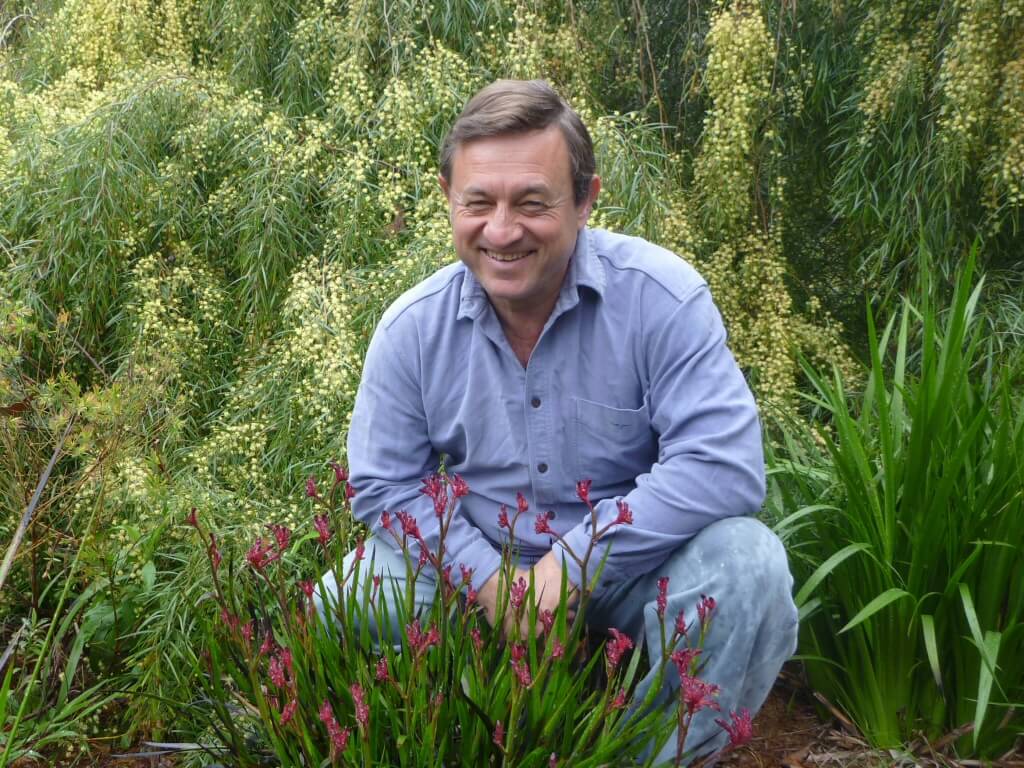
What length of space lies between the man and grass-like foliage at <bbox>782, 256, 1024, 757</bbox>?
32 centimetres

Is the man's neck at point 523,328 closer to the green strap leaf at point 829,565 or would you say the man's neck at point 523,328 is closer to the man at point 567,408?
the man at point 567,408

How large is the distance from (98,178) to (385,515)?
2162 millimetres

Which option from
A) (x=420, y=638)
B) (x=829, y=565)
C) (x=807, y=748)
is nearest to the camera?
(x=420, y=638)

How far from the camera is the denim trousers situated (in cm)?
200

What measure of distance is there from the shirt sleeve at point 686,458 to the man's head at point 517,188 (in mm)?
270

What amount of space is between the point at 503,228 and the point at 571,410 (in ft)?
1.28

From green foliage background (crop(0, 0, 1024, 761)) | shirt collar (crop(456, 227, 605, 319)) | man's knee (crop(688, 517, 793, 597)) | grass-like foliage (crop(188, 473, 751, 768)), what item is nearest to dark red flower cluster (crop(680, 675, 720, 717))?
grass-like foliage (crop(188, 473, 751, 768))

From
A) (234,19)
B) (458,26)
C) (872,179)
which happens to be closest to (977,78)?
(872,179)

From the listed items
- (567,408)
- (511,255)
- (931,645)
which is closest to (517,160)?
(511,255)

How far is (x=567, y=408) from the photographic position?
7.39ft

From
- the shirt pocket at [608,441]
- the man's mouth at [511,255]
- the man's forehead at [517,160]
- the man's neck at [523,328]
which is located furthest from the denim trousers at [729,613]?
the man's forehead at [517,160]

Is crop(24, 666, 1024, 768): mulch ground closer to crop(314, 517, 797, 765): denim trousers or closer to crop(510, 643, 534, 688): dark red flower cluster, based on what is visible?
crop(314, 517, 797, 765): denim trousers

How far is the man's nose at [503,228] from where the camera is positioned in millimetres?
2145

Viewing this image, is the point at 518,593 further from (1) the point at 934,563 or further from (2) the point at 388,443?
(1) the point at 934,563
